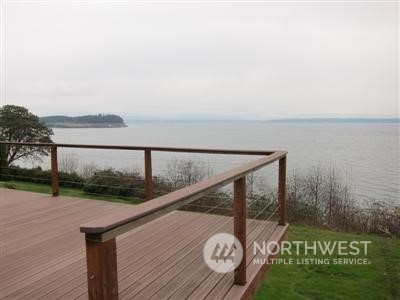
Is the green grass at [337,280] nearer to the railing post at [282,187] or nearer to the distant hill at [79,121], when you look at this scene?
the railing post at [282,187]

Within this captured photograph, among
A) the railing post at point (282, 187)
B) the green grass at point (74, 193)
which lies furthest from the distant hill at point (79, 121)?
the railing post at point (282, 187)

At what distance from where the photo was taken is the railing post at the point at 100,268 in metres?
1.17

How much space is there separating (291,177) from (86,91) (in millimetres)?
14460

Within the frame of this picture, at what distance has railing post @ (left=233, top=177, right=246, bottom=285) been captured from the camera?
7.82 feet

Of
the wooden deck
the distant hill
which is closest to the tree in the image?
the distant hill

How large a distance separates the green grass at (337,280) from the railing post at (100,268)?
268 cm

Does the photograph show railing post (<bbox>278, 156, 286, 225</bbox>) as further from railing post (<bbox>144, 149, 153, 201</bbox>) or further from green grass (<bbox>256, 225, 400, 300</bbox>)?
railing post (<bbox>144, 149, 153, 201</bbox>)

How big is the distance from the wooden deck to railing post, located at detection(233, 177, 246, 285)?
97 mm

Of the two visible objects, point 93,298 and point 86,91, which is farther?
point 86,91

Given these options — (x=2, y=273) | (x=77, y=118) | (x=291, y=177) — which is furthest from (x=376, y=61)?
(x=77, y=118)

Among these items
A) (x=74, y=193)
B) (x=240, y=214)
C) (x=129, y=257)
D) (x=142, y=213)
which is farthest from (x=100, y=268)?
(x=74, y=193)

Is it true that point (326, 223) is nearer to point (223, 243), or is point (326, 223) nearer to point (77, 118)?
point (223, 243)

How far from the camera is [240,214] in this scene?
241cm

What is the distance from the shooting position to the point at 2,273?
8.88 feet
